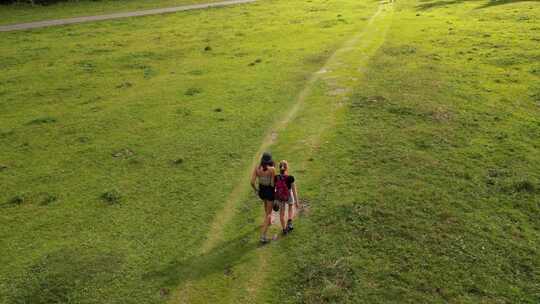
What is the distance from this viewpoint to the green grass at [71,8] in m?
52.5

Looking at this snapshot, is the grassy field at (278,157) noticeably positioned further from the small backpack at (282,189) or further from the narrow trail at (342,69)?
the small backpack at (282,189)

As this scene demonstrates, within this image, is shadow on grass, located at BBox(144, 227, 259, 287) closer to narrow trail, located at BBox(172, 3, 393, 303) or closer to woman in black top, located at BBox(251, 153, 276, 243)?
narrow trail, located at BBox(172, 3, 393, 303)

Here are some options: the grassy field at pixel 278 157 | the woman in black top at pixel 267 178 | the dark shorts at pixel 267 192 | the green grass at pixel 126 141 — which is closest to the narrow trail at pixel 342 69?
the grassy field at pixel 278 157

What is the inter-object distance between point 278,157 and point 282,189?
6.13 meters

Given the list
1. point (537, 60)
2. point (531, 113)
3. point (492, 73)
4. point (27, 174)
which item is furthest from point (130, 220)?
point (537, 60)

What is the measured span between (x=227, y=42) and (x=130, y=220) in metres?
27.4

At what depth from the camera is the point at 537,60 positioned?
99.6 feet

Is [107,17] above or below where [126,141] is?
above

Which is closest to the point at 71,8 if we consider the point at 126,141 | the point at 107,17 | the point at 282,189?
the point at 107,17

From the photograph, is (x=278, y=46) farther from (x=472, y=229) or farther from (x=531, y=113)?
(x=472, y=229)

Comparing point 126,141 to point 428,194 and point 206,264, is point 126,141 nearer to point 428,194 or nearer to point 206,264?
point 206,264

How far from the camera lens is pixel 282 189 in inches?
544

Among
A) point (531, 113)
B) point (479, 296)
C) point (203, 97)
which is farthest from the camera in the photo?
point (203, 97)

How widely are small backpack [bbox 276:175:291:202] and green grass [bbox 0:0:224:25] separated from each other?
49893 millimetres
